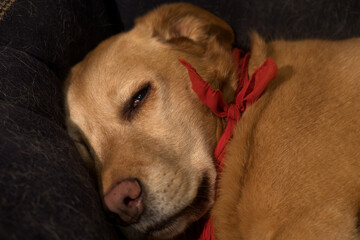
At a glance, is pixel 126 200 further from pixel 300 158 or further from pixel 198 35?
pixel 198 35

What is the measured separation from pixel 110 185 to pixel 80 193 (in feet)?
0.69

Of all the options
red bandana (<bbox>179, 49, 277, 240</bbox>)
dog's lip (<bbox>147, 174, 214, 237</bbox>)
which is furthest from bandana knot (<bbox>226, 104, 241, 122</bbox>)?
dog's lip (<bbox>147, 174, 214, 237</bbox>)

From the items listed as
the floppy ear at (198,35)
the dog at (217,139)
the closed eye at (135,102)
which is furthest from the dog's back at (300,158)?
the closed eye at (135,102)

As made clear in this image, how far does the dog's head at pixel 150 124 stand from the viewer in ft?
3.83

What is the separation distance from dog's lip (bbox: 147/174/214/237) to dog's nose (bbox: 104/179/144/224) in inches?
4.2

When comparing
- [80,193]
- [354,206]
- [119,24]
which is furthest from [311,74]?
[119,24]

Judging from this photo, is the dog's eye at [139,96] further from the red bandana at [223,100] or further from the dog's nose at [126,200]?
Result: the dog's nose at [126,200]

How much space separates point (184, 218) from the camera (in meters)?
1.26

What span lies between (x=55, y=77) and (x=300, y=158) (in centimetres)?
110

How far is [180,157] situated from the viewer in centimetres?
128

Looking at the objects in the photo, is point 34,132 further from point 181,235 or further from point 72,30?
point 72,30

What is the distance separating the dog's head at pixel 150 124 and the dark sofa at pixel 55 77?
0.30ft

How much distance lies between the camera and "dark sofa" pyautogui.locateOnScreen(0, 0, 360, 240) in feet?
2.68

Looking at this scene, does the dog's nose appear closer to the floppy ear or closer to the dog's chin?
the dog's chin
